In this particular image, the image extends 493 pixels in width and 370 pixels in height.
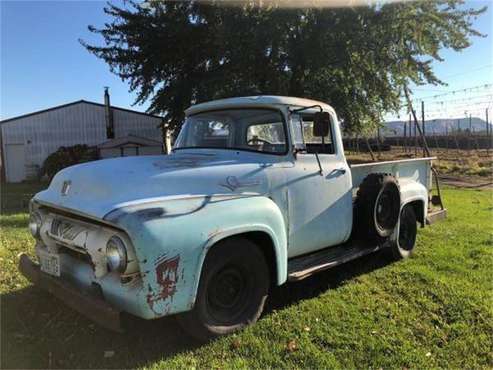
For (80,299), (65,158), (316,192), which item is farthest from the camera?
(65,158)

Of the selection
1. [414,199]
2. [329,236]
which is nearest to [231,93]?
[414,199]

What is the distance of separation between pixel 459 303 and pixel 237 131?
9.96 feet

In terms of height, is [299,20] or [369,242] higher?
[299,20]

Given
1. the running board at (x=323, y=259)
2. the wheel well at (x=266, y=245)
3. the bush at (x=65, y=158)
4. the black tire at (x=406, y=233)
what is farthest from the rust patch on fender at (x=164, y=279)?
the bush at (x=65, y=158)

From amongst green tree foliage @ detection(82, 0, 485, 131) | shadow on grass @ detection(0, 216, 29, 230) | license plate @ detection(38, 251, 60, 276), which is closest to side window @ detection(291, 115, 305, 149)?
license plate @ detection(38, 251, 60, 276)

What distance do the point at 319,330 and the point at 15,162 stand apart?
24.9 meters

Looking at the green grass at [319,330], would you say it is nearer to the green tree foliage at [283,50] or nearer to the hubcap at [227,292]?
the hubcap at [227,292]

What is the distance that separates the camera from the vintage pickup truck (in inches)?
129

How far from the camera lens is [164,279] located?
325 cm

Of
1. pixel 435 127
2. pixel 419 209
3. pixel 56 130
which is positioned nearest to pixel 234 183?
pixel 419 209

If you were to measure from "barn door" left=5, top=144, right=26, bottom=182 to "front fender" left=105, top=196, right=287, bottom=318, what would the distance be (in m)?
24.5

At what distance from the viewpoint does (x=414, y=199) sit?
6523 mm

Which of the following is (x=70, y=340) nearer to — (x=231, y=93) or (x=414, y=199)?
(x=414, y=199)

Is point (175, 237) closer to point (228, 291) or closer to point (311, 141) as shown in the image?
point (228, 291)
